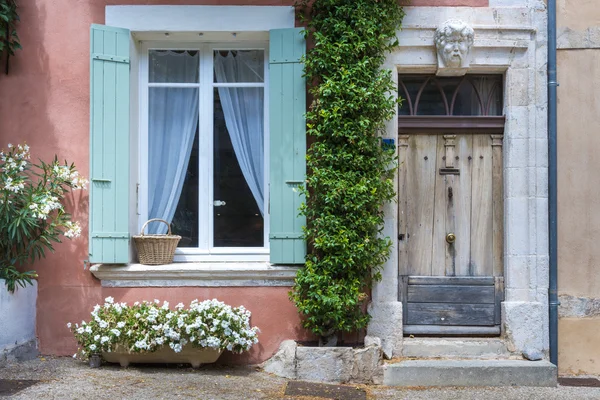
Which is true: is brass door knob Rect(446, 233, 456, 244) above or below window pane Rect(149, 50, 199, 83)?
below

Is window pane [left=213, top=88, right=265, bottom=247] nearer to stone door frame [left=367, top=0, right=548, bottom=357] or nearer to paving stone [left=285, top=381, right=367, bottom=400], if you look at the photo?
stone door frame [left=367, top=0, right=548, bottom=357]

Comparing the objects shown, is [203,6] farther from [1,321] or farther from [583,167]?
[583,167]

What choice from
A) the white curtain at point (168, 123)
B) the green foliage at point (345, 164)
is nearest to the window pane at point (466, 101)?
the green foliage at point (345, 164)

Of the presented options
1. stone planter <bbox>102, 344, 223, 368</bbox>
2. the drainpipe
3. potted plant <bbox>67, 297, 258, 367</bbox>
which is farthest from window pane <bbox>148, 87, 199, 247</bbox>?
the drainpipe

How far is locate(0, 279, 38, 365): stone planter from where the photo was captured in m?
5.57

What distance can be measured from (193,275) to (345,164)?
157 cm

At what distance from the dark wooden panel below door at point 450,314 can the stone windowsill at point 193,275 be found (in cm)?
113

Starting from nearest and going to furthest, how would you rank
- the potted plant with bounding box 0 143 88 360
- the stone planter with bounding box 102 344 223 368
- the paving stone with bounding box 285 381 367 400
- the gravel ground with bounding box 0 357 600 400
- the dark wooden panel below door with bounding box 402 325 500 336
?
the gravel ground with bounding box 0 357 600 400, the paving stone with bounding box 285 381 367 400, the stone planter with bounding box 102 344 223 368, the potted plant with bounding box 0 143 88 360, the dark wooden panel below door with bounding box 402 325 500 336

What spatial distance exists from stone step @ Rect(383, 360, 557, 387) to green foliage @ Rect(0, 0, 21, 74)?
409cm

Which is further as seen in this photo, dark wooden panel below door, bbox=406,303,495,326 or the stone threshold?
dark wooden panel below door, bbox=406,303,495,326

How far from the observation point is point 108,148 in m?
5.93

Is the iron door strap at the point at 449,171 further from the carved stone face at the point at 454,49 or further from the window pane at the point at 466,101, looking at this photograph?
the carved stone face at the point at 454,49

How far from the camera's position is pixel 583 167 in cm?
607

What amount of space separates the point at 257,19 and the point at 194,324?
2.61 m
